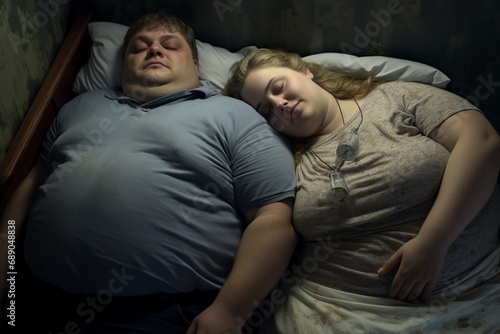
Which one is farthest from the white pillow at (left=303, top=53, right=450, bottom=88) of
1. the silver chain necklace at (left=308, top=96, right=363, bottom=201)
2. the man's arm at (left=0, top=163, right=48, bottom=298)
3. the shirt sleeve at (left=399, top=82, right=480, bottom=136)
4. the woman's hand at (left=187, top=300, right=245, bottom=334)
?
the man's arm at (left=0, top=163, right=48, bottom=298)

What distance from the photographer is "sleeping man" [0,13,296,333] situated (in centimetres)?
108

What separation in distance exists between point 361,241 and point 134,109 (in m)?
0.73

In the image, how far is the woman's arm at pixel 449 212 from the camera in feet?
3.33

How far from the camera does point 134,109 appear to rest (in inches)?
52.3

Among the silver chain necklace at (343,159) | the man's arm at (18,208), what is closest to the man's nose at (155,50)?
the man's arm at (18,208)

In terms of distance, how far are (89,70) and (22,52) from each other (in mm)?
232

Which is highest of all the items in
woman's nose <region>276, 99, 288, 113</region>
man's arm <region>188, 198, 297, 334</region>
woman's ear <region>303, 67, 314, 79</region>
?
woman's ear <region>303, 67, 314, 79</region>

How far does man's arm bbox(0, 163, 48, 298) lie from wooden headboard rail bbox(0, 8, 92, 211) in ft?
0.07

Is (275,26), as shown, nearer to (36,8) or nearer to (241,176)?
(241,176)

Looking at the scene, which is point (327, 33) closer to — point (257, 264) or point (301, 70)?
point (301, 70)

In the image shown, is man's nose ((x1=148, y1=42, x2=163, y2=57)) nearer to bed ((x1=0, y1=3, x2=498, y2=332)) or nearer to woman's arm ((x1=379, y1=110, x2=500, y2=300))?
bed ((x1=0, y1=3, x2=498, y2=332))

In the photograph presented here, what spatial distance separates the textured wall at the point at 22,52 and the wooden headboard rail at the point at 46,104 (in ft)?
0.08

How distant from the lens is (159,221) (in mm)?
1115

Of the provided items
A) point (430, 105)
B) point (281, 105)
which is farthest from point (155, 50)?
point (430, 105)
